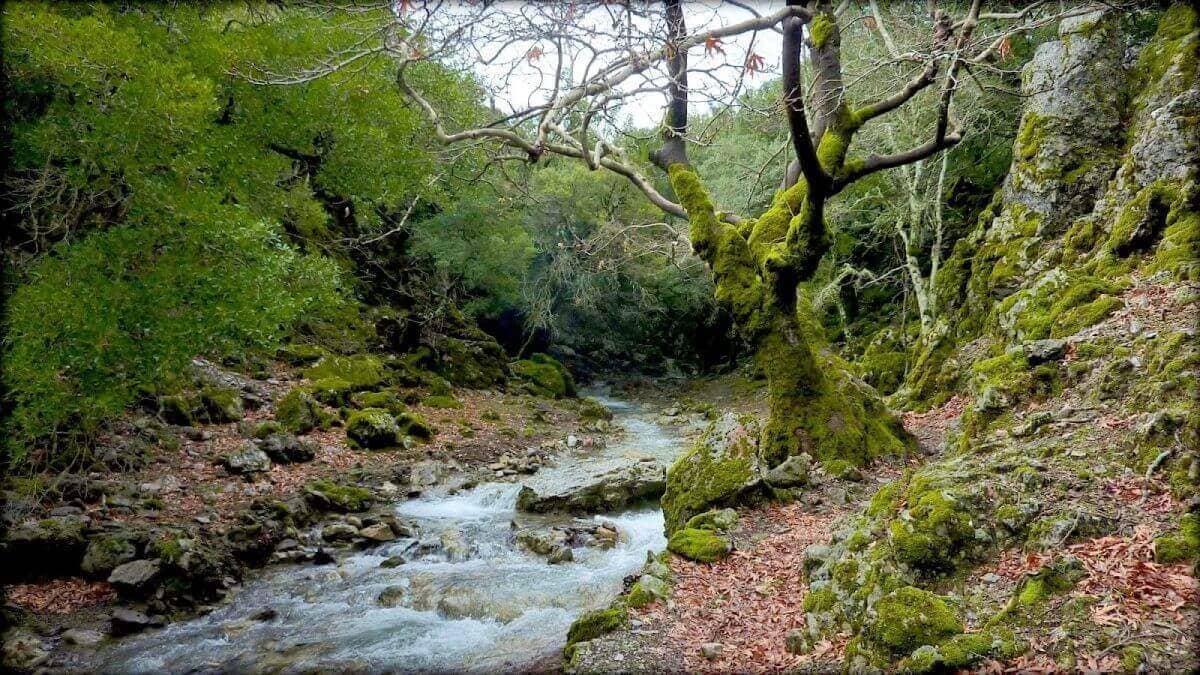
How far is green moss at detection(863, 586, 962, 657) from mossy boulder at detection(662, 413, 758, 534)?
339cm

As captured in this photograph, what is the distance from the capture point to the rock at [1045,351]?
7.34 metres

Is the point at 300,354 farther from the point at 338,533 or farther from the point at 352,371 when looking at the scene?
the point at 338,533

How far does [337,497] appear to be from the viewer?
32.0ft

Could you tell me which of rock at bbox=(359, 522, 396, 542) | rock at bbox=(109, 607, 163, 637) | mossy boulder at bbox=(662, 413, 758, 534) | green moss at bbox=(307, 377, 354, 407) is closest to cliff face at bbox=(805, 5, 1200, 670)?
mossy boulder at bbox=(662, 413, 758, 534)

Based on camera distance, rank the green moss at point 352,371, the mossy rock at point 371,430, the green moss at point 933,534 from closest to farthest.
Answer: the green moss at point 933,534, the mossy rock at point 371,430, the green moss at point 352,371

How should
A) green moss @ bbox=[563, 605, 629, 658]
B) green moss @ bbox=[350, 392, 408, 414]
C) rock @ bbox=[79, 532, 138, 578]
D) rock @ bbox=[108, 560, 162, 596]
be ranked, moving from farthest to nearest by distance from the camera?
green moss @ bbox=[350, 392, 408, 414] → rock @ bbox=[79, 532, 138, 578] → rock @ bbox=[108, 560, 162, 596] → green moss @ bbox=[563, 605, 629, 658]

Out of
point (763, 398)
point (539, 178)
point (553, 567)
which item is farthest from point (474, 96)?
point (763, 398)

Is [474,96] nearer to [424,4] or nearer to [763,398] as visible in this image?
[424,4]

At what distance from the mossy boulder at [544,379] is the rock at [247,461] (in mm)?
11655

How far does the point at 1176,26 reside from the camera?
10.3 m

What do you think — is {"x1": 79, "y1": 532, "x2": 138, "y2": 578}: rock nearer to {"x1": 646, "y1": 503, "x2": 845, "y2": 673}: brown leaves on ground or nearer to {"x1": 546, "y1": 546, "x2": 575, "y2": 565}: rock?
{"x1": 546, "y1": 546, "x2": 575, "y2": 565}: rock

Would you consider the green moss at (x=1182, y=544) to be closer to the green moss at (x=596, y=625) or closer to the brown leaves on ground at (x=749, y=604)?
the brown leaves on ground at (x=749, y=604)

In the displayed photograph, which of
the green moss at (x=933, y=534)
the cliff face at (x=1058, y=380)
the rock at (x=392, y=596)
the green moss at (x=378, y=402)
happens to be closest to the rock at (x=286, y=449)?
the green moss at (x=378, y=402)

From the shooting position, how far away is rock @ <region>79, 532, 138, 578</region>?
6543 mm
